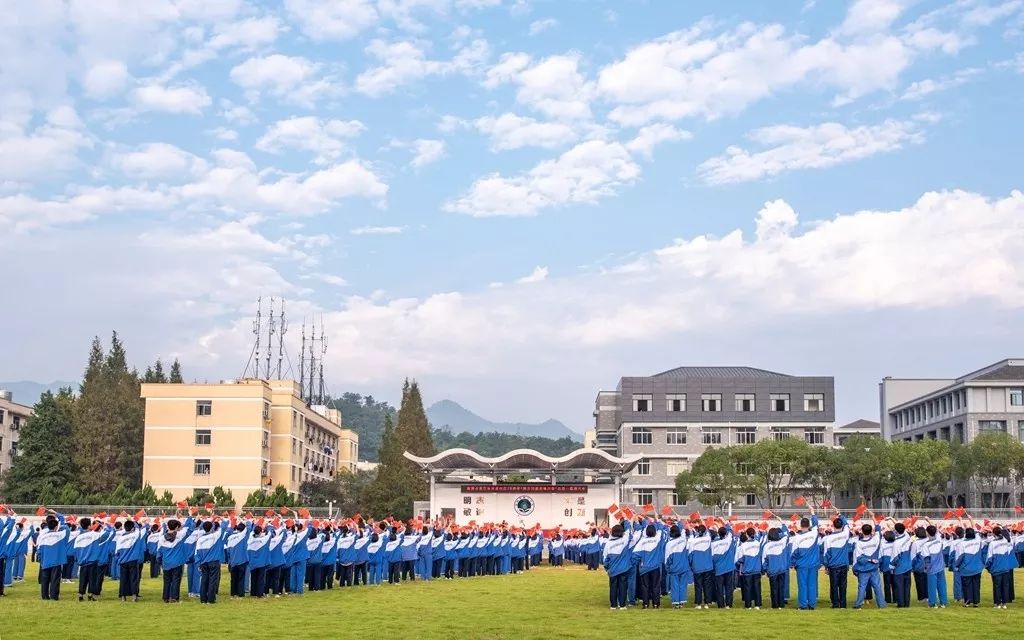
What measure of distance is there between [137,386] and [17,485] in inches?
461

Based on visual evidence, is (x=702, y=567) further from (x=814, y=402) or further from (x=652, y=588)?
(x=814, y=402)

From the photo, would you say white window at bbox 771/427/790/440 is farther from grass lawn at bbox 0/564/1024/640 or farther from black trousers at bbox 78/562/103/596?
black trousers at bbox 78/562/103/596

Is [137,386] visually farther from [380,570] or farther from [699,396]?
[380,570]

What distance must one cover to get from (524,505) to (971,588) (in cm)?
3039

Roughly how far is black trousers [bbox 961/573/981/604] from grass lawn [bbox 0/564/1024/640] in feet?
0.85

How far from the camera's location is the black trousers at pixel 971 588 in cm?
1788

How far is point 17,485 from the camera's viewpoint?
57.4 m

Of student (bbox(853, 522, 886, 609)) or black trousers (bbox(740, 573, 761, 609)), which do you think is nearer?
student (bbox(853, 522, 886, 609))

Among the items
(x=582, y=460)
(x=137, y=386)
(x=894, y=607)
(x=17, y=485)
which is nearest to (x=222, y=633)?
(x=894, y=607)

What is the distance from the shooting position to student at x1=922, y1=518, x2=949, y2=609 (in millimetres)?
17359

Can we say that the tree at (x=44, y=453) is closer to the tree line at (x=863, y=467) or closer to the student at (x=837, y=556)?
the tree line at (x=863, y=467)

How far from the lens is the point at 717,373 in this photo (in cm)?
7375

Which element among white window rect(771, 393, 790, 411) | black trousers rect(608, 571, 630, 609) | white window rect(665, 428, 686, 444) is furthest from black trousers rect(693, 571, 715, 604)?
white window rect(771, 393, 790, 411)

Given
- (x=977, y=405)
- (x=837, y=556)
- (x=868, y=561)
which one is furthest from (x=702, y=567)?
(x=977, y=405)
